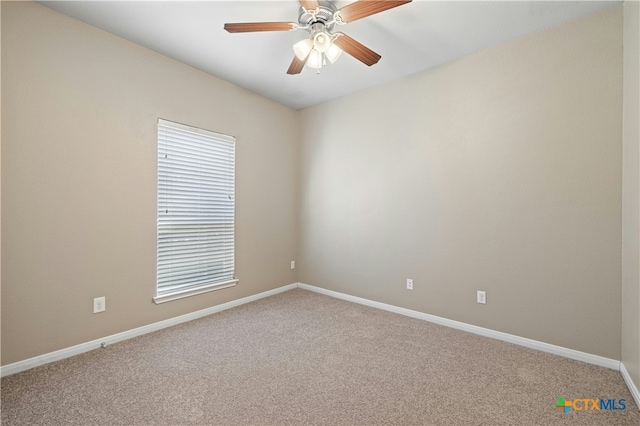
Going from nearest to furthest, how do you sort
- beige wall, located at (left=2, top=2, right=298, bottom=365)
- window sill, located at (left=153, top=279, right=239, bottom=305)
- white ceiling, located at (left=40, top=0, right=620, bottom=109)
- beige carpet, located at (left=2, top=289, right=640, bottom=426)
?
beige carpet, located at (left=2, top=289, right=640, bottom=426) → beige wall, located at (left=2, top=2, right=298, bottom=365) → white ceiling, located at (left=40, top=0, right=620, bottom=109) → window sill, located at (left=153, top=279, right=239, bottom=305)

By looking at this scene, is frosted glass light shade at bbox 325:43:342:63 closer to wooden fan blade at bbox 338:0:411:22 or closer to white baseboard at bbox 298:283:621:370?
wooden fan blade at bbox 338:0:411:22

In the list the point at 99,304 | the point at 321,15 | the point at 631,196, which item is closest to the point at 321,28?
the point at 321,15

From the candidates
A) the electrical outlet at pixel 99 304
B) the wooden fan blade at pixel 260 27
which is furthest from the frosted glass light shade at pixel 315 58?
the electrical outlet at pixel 99 304

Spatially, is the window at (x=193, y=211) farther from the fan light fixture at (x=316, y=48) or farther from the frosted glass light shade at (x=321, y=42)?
the frosted glass light shade at (x=321, y=42)

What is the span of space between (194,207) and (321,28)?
219 cm

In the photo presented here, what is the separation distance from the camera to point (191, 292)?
10.4ft

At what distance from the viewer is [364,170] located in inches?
146

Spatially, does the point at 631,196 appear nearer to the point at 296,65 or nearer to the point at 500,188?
the point at 500,188

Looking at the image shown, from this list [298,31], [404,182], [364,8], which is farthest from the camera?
[404,182]

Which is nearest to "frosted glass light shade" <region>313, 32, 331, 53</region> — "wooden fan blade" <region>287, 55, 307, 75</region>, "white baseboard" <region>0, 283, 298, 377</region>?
"wooden fan blade" <region>287, 55, 307, 75</region>

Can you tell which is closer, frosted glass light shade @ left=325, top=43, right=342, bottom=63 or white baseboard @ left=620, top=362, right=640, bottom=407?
→ white baseboard @ left=620, top=362, right=640, bottom=407

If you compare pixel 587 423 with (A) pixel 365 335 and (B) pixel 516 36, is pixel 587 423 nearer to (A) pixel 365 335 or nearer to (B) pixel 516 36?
(A) pixel 365 335

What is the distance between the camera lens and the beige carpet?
5.57 feet

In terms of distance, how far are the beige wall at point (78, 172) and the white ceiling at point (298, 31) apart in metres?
0.24
